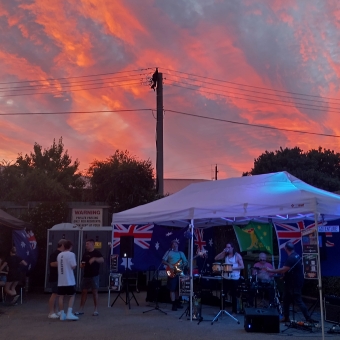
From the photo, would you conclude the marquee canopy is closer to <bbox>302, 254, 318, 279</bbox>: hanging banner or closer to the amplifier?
<bbox>302, 254, 318, 279</bbox>: hanging banner

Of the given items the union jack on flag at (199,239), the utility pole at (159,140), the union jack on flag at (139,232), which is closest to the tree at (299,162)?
the utility pole at (159,140)

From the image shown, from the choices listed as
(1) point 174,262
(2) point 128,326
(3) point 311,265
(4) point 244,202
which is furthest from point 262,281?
(2) point 128,326

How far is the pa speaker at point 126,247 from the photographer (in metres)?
11.5

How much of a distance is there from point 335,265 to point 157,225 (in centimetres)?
498

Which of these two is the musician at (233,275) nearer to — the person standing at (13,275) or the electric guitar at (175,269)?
the electric guitar at (175,269)

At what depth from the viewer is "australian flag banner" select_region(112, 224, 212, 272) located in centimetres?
1291

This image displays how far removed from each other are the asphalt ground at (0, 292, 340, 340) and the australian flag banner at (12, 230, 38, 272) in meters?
2.48

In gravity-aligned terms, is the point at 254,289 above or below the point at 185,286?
below

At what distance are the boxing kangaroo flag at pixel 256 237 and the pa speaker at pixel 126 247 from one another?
335 cm

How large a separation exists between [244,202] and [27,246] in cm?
822

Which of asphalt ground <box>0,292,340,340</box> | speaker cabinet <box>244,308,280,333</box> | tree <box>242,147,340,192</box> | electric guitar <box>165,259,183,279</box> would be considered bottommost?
asphalt ground <box>0,292,340,340</box>

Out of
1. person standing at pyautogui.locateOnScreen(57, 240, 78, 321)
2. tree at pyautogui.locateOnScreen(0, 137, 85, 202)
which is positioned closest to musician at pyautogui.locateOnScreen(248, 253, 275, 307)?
person standing at pyautogui.locateOnScreen(57, 240, 78, 321)

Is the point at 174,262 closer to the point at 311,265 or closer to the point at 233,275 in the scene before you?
the point at 233,275

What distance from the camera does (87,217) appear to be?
1633cm
